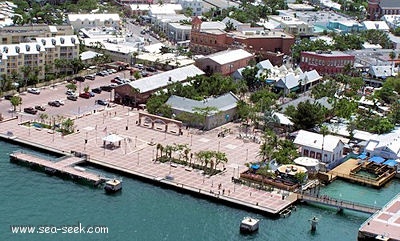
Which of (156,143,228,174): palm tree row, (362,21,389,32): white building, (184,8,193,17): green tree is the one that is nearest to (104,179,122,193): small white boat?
(156,143,228,174): palm tree row

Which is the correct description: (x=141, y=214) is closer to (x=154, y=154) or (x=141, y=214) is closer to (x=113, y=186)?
(x=113, y=186)

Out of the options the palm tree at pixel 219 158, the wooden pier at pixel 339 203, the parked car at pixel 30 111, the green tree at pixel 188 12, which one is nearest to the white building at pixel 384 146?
the wooden pier at pixel 339 203

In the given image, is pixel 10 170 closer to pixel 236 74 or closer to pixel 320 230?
pixel 320 230

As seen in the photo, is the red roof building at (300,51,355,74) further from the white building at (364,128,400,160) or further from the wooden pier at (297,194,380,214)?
the wooden pier at (297,194,380,214)

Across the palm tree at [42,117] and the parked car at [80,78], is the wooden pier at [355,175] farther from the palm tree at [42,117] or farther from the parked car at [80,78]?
the parked car at [80,78]

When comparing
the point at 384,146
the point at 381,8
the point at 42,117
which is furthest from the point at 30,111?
the point at 381,8

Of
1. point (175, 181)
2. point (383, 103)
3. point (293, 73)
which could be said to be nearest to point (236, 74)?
point (293, 73)
